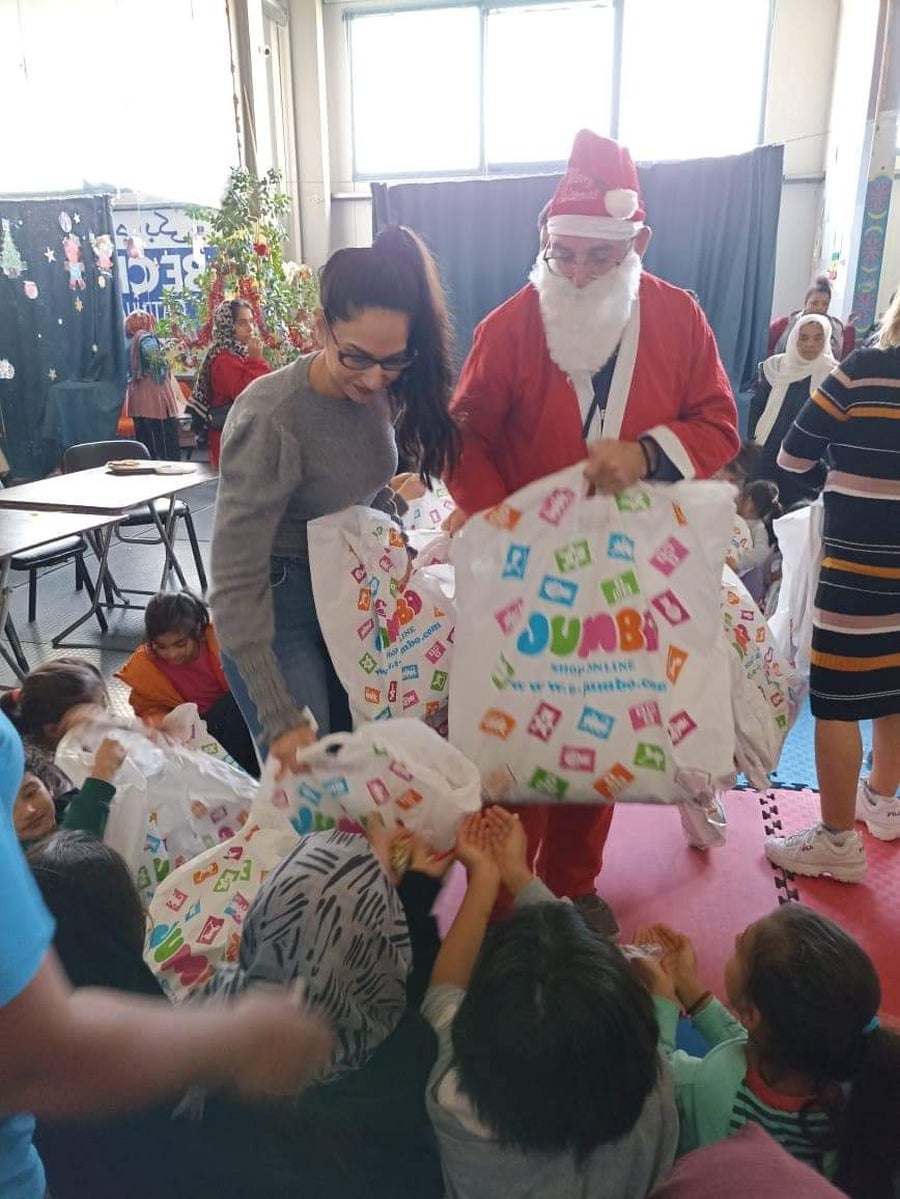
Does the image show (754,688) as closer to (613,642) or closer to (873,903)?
(613,642)

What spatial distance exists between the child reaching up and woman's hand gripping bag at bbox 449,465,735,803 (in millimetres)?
698

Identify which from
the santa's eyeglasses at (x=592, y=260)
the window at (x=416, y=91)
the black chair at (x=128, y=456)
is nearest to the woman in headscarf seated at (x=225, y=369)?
the black chair at (x=128, y=456)

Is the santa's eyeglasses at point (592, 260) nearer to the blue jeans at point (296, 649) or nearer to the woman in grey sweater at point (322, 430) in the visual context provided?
the woman in grey sweater at point (322, 430)

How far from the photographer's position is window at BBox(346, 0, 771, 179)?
6504 mm

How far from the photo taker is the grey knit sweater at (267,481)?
1179 millimetres

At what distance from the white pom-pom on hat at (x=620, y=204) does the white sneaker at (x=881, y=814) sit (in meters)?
1.57

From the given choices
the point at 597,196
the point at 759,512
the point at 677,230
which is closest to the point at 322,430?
the point at 597,196

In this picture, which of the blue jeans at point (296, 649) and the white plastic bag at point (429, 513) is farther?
the white plastic bag at point (429, 513)

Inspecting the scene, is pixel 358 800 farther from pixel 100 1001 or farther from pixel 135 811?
pixel 100 1001

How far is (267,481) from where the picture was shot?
119cm

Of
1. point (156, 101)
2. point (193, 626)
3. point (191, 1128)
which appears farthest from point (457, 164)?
point (191, 1128)

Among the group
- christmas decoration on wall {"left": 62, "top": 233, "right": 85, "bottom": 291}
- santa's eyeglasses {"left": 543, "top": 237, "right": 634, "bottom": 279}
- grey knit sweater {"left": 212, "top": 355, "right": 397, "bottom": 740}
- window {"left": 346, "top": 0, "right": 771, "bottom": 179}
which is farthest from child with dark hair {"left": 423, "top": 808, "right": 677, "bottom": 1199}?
window {"left": 346, "top": 0, "right": 771, "bottom": 179}

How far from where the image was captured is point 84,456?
4.14 meters

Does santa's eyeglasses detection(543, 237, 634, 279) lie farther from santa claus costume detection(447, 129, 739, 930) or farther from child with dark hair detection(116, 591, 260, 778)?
child with dark hair detection(116, 591, 260, 778)
